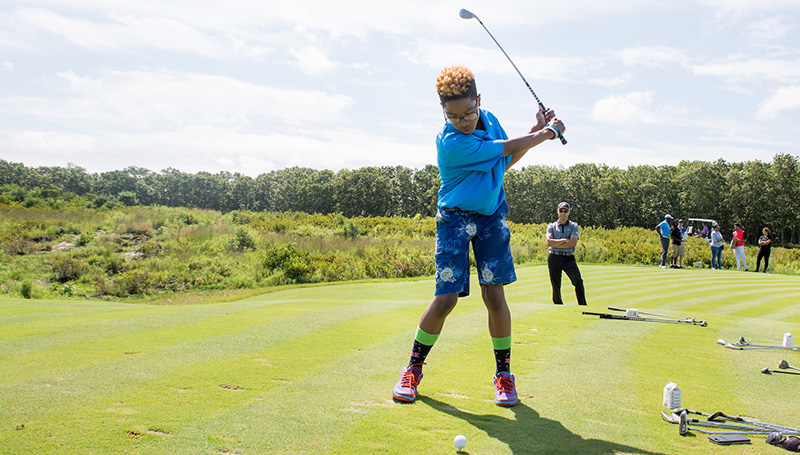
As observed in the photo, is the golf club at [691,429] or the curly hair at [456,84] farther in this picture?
the curly hair at [456,84]

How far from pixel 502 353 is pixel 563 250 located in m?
7.62

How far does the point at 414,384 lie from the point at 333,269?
1889 cm

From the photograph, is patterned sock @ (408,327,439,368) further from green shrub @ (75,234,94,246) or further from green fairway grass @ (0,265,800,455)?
green shrub @ (75,234,94,246)

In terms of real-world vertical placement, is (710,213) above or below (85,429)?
above

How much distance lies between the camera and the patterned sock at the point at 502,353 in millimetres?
4035

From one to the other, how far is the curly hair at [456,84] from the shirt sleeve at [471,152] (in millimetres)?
281

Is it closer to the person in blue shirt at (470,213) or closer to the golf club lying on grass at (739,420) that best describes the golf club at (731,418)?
the golf club lying on grass at (739,420)

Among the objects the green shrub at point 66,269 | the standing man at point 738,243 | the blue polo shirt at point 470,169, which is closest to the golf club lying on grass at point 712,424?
the blue polo shirt at point 470,169

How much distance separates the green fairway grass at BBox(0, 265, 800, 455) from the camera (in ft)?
9.93

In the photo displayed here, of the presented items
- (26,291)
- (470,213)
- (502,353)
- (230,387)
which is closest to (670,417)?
(502,353)

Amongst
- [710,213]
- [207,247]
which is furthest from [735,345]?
[710,213]

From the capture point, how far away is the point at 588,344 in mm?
6211

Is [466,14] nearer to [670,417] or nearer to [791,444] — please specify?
[670,417]

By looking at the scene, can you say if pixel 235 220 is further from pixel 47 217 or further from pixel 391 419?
pixel 391 419
